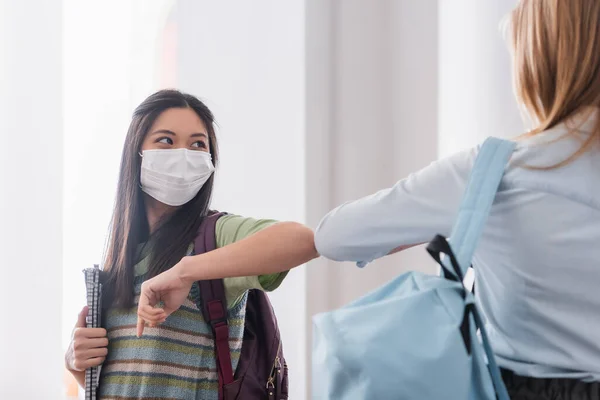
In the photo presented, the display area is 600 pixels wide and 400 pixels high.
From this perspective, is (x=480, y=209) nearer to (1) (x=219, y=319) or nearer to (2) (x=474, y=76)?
(1) (x=219, y=319)

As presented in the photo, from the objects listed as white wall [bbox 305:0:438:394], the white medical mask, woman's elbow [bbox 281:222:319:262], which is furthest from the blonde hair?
white wall [bbox 305:0:438:394]

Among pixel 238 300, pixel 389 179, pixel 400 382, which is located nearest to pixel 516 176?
pixel 400 382

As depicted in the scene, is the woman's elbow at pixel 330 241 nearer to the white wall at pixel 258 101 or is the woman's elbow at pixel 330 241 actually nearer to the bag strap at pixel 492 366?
the bag strap at pixel 492 366

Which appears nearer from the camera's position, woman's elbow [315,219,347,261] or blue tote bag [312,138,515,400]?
blue tote bag [312,138,515,400]

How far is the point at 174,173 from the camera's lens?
1.46m

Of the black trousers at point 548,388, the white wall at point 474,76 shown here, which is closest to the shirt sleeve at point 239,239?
the black trousers at point 548,388

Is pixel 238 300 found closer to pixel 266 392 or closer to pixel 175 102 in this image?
pixel 266 392

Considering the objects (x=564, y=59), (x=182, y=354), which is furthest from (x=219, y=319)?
(x=564, y=59)

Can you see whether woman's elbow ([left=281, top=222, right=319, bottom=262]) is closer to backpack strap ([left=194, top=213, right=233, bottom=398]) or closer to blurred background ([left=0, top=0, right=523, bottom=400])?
backpack strap ([left=194, top=213, right=233, bottom=398])

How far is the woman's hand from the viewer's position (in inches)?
46.1

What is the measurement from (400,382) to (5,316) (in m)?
1.62

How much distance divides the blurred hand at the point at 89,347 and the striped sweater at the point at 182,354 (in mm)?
43

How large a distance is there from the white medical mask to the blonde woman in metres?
0.67

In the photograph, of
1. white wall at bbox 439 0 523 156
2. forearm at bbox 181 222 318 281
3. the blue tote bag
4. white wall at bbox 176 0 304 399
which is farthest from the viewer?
white wall at bbox 176 0 304 399
